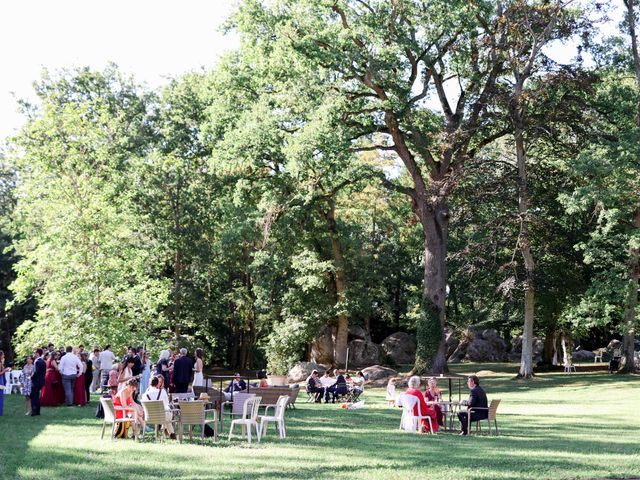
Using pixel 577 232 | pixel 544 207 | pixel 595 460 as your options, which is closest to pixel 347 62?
pixel 544 207

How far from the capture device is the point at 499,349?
56281 mm

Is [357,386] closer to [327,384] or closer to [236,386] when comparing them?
[327,384]

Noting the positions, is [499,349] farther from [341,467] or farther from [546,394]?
[341,467]

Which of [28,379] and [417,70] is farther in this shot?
[417,70]

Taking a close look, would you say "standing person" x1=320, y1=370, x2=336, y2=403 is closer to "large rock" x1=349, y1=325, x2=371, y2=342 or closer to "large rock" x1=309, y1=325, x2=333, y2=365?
"large rock" x1=309, y1=325, x2=333, y2=365

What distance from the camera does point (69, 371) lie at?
20.2 meters

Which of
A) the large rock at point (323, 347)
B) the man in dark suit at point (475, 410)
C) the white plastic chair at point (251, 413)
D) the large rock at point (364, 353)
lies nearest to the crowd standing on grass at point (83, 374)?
the white plastic chair at point (251, 413)

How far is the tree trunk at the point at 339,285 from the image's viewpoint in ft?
129

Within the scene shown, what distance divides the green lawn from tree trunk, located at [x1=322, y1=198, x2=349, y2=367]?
19036 mm

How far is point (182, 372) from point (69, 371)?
3.85 meters

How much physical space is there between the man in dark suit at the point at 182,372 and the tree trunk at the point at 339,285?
21.1m

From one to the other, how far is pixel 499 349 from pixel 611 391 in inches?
1090

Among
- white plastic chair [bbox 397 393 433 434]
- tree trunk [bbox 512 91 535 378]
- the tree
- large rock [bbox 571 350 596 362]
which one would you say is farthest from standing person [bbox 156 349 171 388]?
large rock [bbox 571 350 596 362]

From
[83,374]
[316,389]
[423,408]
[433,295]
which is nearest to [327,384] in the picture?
[316,389]
